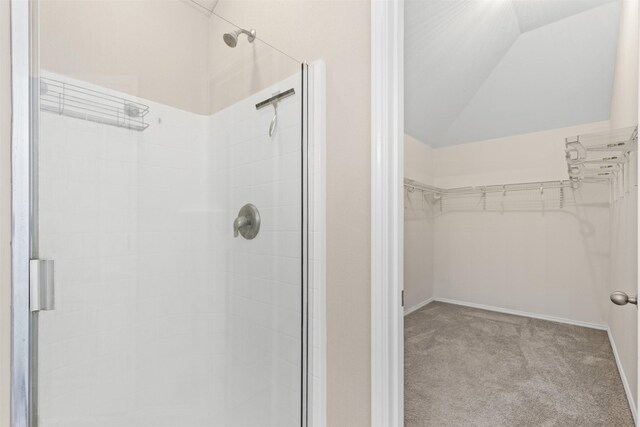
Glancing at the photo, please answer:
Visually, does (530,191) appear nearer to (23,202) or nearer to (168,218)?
(168,218)

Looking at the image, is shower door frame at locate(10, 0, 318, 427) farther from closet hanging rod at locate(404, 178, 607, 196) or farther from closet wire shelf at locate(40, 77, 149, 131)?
closet hanging rod at locate(404, 178, 607, 196)

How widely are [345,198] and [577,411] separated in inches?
73.9

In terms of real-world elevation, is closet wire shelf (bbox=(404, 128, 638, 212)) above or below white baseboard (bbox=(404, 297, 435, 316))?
above

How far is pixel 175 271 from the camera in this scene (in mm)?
1524

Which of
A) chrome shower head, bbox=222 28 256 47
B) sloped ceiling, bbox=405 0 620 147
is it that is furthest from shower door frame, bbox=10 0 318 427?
sloped ceiling, bbox=405 0 620 147

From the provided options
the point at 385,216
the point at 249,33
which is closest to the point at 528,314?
the point at 385,216

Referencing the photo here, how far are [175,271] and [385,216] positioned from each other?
1011mm

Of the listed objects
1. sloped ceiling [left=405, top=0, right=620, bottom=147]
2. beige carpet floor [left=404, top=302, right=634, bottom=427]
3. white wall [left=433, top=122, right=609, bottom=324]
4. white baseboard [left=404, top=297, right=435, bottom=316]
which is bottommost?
beige carpet floor [left=404, top=302, right=634, bottom=427]

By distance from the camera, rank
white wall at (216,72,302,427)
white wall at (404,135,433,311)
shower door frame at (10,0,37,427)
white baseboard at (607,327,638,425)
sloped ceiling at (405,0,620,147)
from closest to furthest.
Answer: shower door frame at (10,0,37,427) → white wall at (216,72,302,427) → white baseboard at (607,327,638,425) → sloped ceiling at (405,0,620,147) → white wall at (404,135,433,311)

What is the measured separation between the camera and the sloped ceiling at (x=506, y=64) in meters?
2.48

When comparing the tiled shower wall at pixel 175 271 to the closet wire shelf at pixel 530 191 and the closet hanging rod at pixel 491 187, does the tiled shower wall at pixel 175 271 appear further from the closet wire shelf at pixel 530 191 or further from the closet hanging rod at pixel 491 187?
the closet hanging rod at pixel 491 187

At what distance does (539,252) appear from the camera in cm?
356

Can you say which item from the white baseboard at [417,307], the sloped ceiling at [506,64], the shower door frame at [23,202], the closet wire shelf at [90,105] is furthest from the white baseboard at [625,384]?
the closet wire shelf at [90,105]

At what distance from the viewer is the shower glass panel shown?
1.16 m
